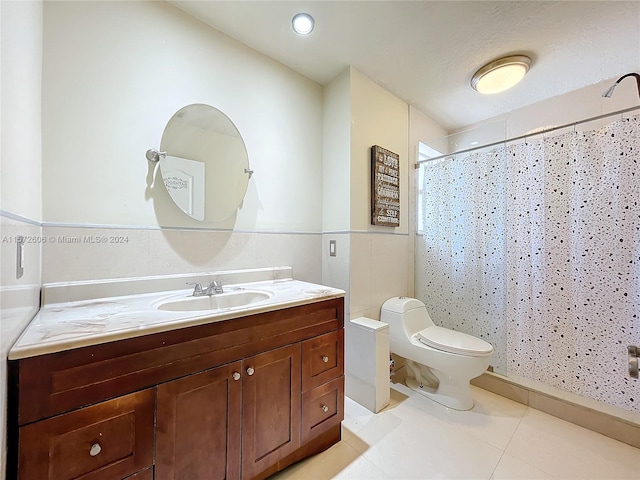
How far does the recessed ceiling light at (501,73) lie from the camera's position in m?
1.73

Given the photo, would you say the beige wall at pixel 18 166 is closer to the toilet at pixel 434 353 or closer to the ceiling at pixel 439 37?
the ceiling at pixel 439 37

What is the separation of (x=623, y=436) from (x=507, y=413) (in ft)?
1.76

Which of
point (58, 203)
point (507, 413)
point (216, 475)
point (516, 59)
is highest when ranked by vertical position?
point (516, 59)

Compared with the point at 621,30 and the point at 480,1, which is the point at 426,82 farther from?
the point at 621,30

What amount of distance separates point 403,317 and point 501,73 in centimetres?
191

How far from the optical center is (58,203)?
3.51 feet

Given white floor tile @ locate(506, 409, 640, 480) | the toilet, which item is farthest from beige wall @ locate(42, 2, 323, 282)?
white floor tile @ locate(506, 409, 640, 480)

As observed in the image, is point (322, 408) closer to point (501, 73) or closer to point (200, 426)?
point (200, 426)

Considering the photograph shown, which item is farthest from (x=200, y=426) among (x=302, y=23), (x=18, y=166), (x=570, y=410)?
(x=570, y=410)

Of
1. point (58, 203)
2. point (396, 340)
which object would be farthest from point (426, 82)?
point (58, 203)

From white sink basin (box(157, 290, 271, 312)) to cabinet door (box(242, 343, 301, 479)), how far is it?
0.31 metres

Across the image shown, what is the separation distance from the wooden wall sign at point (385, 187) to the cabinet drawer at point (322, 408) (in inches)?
46.2

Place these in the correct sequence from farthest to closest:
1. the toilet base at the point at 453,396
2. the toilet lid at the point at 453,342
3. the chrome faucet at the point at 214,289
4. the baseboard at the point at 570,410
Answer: the toilet base at the point at 453,396
the toilet lid at the point at 453,342
the baseboard at the point at 570,410
the chrome faucet at the point at 214,289

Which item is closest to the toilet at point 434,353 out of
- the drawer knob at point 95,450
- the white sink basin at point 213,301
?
the white sink basin at point 213,301
